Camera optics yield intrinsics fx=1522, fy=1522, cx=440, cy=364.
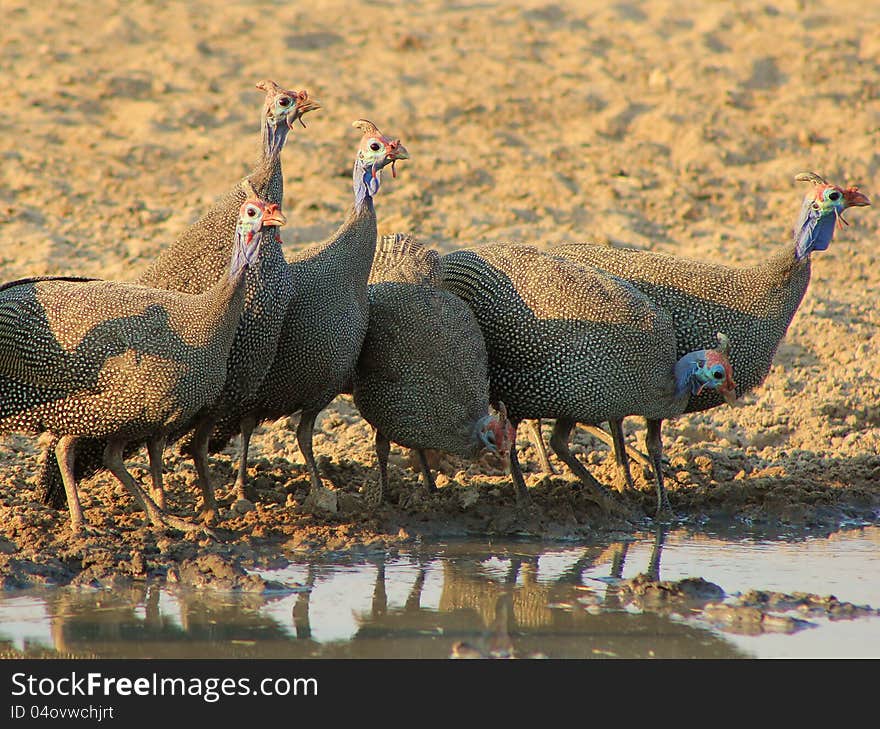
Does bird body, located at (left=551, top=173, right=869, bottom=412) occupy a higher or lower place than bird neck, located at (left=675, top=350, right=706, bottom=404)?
higher

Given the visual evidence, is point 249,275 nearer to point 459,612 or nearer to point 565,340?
point 565,340

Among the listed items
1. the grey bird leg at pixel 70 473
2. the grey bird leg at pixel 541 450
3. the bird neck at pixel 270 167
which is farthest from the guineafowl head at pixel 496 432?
the grey bird leg at pixel 70 473

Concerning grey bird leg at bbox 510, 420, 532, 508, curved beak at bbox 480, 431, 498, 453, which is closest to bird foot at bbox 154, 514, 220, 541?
curved beak at bbox 480, 431, 498, 453

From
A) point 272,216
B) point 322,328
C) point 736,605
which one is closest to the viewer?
point 736,605

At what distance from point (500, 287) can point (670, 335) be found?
754 millimetres

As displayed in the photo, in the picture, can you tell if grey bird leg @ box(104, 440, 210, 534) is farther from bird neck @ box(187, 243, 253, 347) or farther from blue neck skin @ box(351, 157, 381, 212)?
blue neck skin @ box(351, 157, 381, 212)

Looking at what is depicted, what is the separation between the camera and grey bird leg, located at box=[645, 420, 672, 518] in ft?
21.7

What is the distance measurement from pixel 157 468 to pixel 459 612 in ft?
5.21

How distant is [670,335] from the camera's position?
6.45m

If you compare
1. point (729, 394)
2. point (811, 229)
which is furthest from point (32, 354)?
point (811, 229)

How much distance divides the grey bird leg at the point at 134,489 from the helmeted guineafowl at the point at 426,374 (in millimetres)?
913

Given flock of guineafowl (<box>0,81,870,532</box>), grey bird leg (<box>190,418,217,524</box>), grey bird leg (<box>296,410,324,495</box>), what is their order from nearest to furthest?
flock of guineafowl (<box>0,81,870,532</box>)
grey bird leg (<box>190,418,217,524</box>)
grey bird leg (<box>296,410,324,495</box>)

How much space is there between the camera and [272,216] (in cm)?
561
